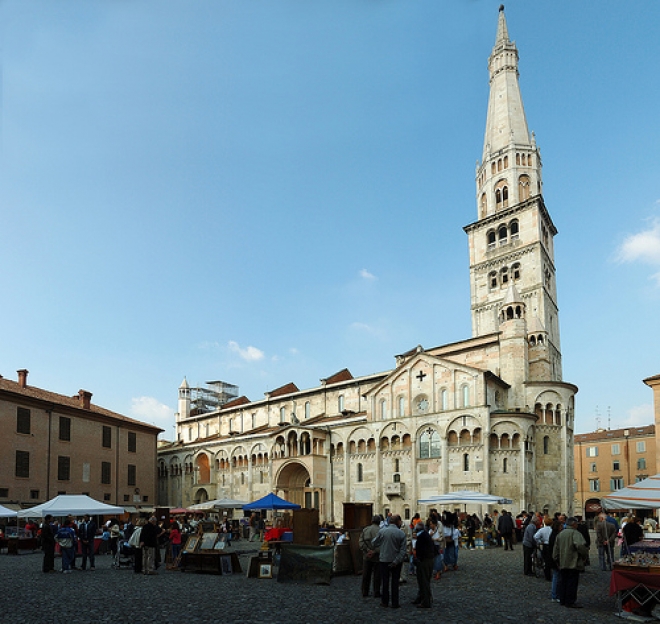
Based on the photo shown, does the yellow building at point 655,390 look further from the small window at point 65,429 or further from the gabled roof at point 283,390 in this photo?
the small window at point 65,429

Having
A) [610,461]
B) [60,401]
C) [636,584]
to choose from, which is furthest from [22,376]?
[610,461]

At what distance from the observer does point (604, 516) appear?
19750 mm

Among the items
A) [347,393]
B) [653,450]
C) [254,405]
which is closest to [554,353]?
[347,393]

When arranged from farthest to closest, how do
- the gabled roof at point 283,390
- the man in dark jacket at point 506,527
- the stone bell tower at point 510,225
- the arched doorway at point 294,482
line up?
the gabled roof at point 283,390
the stone bell tower at point 510,225
the arched doorway at point 294,482
the man in dark jacket at point 506,527

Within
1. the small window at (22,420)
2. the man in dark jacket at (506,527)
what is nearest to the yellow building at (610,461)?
the man in dark jacket at (506,527)

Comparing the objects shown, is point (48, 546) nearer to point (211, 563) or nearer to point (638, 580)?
point (211, 563)

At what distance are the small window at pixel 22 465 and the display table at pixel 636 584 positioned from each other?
4096cm

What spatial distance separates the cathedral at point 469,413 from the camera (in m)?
42.7

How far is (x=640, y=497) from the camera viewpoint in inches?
593

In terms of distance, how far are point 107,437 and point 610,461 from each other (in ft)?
183

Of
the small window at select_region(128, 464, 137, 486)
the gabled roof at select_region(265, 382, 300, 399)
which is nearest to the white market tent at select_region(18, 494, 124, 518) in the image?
the small window at select_region(128, 464, 137, 486)

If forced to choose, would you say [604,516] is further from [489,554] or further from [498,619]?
[498,619]

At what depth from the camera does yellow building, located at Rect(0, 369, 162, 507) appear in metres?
43.0

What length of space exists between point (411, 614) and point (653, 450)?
225 ft
